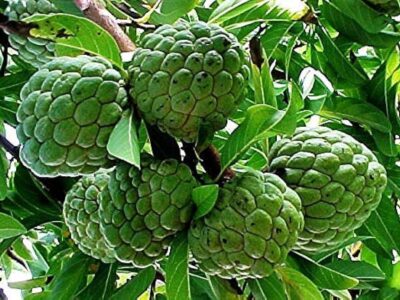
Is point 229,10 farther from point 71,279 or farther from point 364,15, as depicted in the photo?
point 71,279

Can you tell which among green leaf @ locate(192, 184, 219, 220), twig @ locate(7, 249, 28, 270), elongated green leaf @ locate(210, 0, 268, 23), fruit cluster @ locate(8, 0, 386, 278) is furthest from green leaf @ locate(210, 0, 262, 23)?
twig @ locate(7, 249, 28, 270)

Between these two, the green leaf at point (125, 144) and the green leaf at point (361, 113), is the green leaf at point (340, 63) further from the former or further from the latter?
the green leaf at point (125, 144)

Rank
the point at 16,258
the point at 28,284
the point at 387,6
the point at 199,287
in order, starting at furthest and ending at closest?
the point at 16,258, the point at 28,284, the point at 199,287, the point at 387,6

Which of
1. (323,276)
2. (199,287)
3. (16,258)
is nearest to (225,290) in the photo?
(323,276)

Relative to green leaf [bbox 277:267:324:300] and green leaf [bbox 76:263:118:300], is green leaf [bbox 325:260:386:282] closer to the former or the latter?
green leaf [bbox 277:267:324:300]

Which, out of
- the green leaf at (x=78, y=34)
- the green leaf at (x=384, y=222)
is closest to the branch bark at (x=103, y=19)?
the green leaf at (x=78, y=34)
